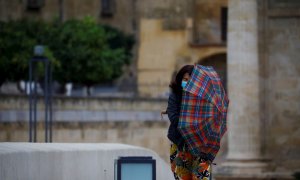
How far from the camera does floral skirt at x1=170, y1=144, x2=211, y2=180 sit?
60.6 feet

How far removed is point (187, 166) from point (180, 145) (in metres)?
0.27

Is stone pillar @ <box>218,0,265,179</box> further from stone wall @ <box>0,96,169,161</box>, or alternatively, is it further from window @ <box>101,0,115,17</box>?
window @ <box>101,0,115,17</box>

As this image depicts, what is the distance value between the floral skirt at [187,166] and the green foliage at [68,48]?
4858 cm

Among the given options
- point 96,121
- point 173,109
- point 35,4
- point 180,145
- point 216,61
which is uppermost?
point 35,4

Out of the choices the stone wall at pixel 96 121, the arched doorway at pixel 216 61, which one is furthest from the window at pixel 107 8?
the stone wall at pixel 96 121

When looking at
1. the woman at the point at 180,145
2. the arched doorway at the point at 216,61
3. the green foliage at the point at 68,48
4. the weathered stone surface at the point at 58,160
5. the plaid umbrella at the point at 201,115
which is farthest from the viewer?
the arched doorway at the point at 216,61

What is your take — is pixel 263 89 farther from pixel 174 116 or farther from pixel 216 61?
pixel 216 61

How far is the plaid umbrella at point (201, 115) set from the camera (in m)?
18.3

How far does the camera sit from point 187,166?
18.6 meters

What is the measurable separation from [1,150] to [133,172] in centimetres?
209

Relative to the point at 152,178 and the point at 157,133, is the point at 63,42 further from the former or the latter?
the point at 152,178

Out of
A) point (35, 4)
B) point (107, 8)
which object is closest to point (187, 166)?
point (35, 4)

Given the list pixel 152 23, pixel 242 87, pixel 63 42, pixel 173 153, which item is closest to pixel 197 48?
pixel 152 23

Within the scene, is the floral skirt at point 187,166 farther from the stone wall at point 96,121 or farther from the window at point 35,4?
the window at point 35,4
